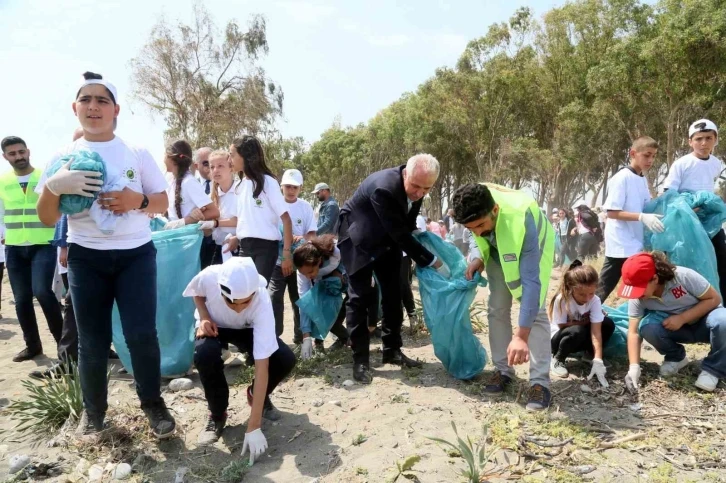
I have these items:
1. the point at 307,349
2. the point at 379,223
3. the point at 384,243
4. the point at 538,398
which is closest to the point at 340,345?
the point at 307,349

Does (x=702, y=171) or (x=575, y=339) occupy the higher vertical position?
(x=702, y=171)

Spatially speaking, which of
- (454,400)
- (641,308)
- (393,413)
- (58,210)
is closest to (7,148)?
(58,210)

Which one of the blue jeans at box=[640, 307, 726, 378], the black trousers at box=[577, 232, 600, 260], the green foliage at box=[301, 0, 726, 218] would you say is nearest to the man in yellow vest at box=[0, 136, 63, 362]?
the blue jeans at box=[640, 307, 726, 378]

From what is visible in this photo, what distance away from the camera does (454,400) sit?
3.03 m

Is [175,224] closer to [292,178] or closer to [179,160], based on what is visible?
[179,160]

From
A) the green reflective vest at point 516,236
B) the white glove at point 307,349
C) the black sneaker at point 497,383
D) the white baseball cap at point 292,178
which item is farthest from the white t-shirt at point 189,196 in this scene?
the black sneaker at point 497,383

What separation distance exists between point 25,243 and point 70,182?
7.44 ft

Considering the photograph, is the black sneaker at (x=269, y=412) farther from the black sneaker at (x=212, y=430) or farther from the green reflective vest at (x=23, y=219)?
the green reflective vest at (x=23, y=219)

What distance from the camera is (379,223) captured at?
11.2 feet

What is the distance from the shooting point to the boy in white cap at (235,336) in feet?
7.92

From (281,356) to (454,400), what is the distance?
3.50ft

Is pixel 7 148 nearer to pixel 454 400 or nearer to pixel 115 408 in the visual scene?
pixel 115 408

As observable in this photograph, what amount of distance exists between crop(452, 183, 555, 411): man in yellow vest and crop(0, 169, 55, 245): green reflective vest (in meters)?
3.11

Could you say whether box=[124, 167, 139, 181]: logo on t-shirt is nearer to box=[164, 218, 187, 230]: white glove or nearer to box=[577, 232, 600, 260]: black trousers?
box=[164, 218, 187, 230]: white glove
